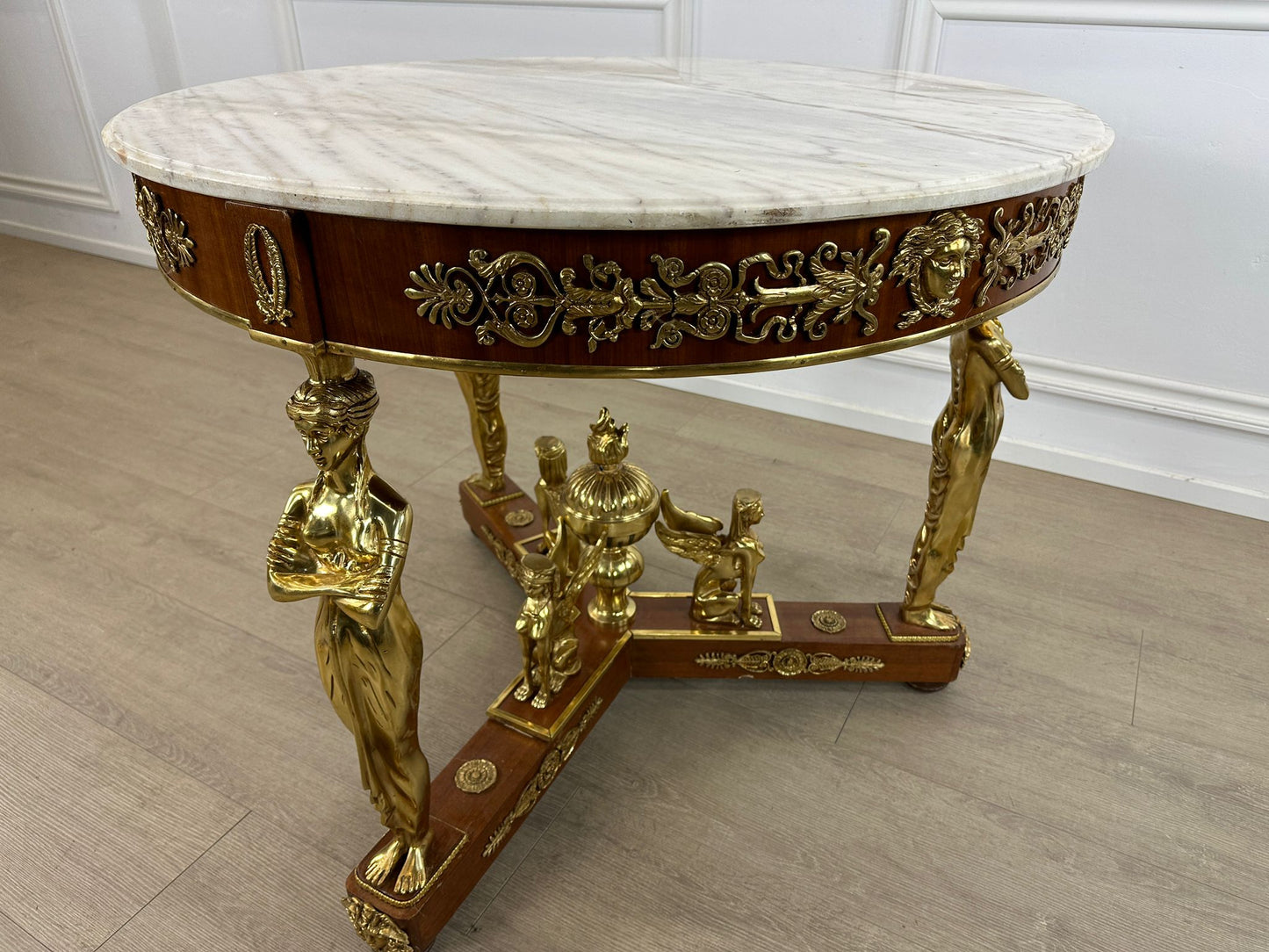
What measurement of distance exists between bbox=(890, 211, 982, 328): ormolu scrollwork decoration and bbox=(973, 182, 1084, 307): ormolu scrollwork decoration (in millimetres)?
22

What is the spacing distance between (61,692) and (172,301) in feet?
5.92

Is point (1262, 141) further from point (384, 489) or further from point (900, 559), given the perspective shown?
point (384, 489)

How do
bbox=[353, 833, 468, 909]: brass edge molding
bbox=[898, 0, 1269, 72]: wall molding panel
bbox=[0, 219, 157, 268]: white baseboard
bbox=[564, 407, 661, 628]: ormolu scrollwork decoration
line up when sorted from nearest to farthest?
bbox=[353, 833, 468, 909]: brass edge molding → bbox=[564, 407, 661, 628]: ormolu scrollwork decoration → bbox=[898, 0, 1269, 72]: wall molding panel → bbox=[0, 219, 157, 268]: white baseboard

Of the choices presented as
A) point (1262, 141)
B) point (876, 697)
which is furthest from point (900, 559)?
point (1262, 141)

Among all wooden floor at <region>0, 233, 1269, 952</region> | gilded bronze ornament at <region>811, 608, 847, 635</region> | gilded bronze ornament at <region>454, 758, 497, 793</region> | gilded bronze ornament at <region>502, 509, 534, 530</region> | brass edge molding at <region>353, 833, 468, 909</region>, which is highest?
brass edge molding at <region>353, 833, 468, 909</region>

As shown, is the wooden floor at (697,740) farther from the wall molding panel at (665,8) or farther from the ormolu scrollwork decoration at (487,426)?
the wall molding panel at (665,8)

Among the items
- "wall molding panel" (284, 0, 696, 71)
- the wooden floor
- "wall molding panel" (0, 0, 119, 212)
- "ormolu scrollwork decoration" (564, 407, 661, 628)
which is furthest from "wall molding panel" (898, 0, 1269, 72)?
"wall molding panel" (0, 0, 119, 212)

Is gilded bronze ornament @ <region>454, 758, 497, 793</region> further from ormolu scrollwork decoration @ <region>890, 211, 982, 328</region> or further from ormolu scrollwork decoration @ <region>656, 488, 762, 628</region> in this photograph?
ormolu scrollwork decoration @ <region>890, 211, 982, 328</region>

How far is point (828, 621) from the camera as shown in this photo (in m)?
1.20

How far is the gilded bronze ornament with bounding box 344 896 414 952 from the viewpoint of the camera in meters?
0.84

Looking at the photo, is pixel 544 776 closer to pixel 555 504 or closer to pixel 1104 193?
pixel 555 504

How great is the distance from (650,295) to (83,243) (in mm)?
3293

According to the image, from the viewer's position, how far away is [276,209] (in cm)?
57

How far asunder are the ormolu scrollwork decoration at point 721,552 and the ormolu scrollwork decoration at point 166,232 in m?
0.61
